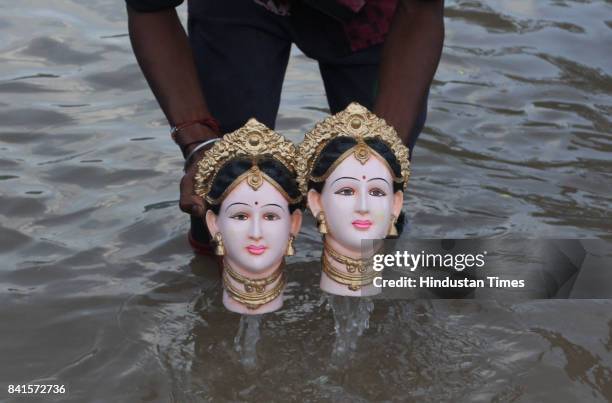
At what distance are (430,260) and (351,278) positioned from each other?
1.04ft

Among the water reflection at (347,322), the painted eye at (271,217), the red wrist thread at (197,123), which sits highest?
the red wrist thread at (197,123)

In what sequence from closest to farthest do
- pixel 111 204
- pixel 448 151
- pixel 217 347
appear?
pixel 217 347 → pixel 111 204 → pixel 448 151

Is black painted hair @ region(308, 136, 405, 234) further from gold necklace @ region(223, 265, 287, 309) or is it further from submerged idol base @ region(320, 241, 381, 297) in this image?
gold necklace @ region(223, 265, 287, 309)

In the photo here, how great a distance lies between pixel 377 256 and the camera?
10.6 feet

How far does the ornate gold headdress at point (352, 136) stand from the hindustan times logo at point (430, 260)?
229mm

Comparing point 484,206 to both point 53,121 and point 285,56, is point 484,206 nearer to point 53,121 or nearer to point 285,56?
point 285,56

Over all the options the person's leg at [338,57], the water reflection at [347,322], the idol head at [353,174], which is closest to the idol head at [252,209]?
the idol head at [353,174]

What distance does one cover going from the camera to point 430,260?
3434 millimetres

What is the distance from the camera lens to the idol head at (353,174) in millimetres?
3150

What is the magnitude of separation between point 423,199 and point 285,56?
3.66 ft

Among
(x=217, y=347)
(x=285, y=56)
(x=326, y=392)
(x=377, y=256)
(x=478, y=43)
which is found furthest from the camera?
(x=478, y=43)

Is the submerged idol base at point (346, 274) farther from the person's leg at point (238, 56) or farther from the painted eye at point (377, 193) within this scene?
the person's leg at point (238, 56)

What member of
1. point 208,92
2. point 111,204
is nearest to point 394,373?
point 208,92

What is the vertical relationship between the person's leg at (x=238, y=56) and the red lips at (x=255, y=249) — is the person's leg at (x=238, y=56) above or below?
above
